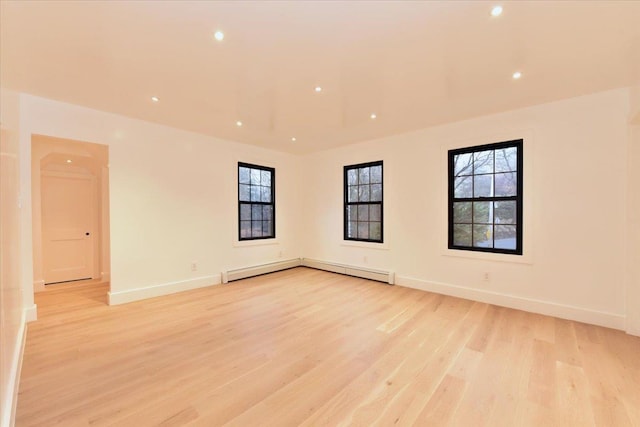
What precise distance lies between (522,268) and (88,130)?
19.4ft

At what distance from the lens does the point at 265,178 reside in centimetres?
562

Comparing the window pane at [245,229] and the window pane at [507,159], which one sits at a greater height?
the window pane at [507,159]

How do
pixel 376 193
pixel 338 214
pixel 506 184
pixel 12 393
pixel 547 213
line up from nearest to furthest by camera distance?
pixel 12 393
pixel 547 213
pixel 506 184
pixel 376 193
pixel 338 214

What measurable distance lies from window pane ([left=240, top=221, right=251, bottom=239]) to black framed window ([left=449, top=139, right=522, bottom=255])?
3.62m

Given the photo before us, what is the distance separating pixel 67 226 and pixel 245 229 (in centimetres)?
307

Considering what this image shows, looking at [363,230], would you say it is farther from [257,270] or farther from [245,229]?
[245,229]

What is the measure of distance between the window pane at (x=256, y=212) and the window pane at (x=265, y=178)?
0.52 m

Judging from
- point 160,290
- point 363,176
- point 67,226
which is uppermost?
point 363,176

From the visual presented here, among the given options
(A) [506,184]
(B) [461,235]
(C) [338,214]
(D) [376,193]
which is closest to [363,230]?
(C) [338,214]

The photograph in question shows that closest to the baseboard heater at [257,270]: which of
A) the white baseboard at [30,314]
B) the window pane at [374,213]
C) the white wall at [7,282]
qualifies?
the window pane at [374,213]

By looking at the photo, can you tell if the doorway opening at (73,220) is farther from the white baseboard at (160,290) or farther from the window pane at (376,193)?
the window pane at (376,193)

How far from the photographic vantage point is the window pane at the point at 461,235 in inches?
155

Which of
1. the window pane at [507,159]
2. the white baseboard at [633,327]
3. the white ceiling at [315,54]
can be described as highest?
the white ceiling at [315,54]

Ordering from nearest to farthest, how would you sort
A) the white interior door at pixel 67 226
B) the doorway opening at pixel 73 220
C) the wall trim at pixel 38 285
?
the wall trim at pixel 38 285 < the doorway opening at pixel 73 220 < the white interior door at pixel 67 226
